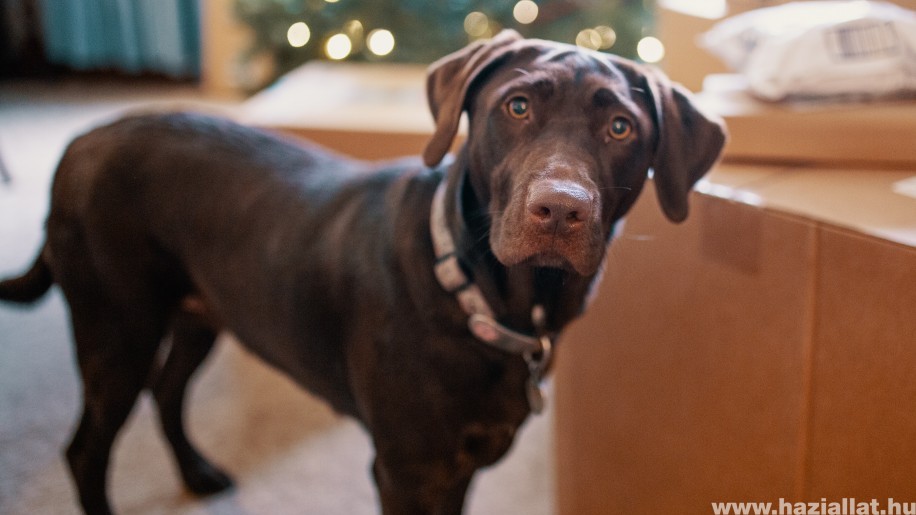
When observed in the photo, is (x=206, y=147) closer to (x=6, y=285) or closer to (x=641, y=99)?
(x=6, y=285)

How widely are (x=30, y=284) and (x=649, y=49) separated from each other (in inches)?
93.6

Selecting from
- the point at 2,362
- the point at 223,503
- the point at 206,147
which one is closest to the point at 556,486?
the point at 223,503

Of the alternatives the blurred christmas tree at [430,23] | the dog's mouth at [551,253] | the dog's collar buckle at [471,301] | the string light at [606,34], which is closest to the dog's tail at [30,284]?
the dog's collar buckle at [471,301]

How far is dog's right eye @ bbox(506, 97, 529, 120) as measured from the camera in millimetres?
1213

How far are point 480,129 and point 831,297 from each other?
56cm

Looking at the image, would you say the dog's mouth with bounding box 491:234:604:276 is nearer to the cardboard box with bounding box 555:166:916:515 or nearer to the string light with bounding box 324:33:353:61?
the cardboard box with bounding box 555:166:916:515

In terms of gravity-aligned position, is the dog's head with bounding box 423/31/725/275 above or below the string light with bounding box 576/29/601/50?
above

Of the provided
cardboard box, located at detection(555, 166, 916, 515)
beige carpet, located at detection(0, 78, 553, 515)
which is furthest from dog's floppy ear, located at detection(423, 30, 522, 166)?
beige carpet, located at detection(0, 78, 553, 515)

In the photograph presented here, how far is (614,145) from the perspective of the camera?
122 cm

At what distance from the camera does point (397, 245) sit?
4.41 ft

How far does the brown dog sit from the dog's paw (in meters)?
0.22

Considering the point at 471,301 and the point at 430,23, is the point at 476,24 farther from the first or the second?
the point at 471,301

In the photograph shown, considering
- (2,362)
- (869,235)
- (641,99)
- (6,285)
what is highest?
(641,99)

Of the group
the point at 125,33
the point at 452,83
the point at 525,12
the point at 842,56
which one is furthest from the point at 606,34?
the point at 125,33
